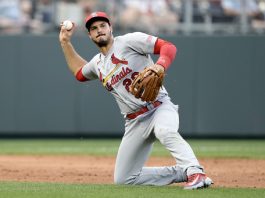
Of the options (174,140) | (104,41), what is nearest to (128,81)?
(104,41)

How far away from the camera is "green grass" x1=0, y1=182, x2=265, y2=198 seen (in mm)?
6293

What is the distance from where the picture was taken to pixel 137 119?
7.32 meters

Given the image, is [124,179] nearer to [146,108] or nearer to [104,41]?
[146,108]

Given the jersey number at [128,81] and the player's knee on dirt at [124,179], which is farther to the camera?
the player's knee on dirt at [124,179]

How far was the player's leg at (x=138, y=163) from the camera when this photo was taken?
24.1 feet

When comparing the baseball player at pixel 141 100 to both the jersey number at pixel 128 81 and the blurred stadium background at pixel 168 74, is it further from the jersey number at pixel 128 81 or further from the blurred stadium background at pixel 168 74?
the blurred stadium background at pixel 168 74

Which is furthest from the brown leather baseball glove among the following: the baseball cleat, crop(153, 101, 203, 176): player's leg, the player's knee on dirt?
the player's knee on dirt

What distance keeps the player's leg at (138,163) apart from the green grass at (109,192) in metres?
0.24

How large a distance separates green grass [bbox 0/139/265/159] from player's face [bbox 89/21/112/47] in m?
4.85

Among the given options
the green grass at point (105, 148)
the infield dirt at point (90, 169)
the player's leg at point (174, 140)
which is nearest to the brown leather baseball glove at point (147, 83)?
the player's leg at point (174, 140)

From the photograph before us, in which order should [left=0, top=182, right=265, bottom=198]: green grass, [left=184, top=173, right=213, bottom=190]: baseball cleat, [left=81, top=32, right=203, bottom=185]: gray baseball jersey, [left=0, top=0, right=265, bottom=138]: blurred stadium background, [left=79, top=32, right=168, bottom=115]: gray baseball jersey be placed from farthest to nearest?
[left=0, top=0, right=265, bottom=138]: blurred stadium background < [left=79, top=32, right=168, bottom=115]: gray baseball jersey < [left=81, top=32, right=203, bottom=185]: gray baseball jersey < [left=184, top=173, right=213, bottom=190]: baseball cleat < [left=0, top=182, right=265, bottom=198]: green grass

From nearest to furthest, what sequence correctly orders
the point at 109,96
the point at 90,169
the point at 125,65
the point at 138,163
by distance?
the point at 125,65 < the point at 138,163 < the point at 90,169 < the point at 109,96

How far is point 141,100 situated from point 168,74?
7.93 metres

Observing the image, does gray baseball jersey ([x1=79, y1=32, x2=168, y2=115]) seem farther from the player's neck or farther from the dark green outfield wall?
the dark green outfield wall
